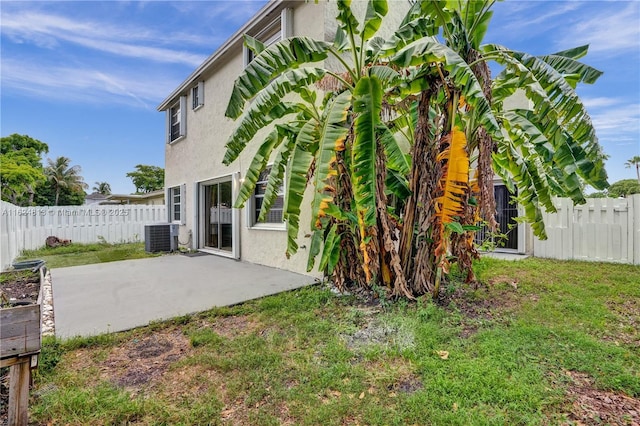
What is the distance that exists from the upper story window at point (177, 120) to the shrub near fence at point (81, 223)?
390 cm

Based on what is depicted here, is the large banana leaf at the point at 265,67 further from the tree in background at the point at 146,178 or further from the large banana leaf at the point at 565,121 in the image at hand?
the tree in background at the point at 146,178

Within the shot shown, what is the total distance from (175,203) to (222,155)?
5335mm

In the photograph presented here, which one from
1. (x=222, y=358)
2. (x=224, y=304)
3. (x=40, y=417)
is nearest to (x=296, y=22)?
(x=224, y=304)

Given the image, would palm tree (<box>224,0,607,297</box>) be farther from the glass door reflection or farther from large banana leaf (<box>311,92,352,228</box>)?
the glass door reflection

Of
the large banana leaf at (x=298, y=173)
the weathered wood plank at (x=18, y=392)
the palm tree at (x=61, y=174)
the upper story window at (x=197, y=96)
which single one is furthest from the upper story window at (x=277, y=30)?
the palm tree at (x=61, y=174)

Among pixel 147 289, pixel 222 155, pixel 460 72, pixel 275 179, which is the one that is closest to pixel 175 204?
pixel 222 155

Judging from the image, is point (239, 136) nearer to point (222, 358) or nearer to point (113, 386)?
point (222, 358)

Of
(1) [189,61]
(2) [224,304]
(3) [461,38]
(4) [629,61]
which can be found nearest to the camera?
(3) [461,38]

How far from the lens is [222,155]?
943cm

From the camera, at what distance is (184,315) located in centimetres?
439

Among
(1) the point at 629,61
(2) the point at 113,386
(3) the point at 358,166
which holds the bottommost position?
(2) the point at 113,386

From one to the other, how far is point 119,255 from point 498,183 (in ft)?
40.5

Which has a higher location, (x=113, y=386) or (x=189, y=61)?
(x=189, y=61)

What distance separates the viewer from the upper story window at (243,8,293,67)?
6965 mm
